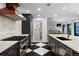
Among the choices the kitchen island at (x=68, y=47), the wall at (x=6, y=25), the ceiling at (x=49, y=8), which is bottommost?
the kitchen island at (x=68, y=47)

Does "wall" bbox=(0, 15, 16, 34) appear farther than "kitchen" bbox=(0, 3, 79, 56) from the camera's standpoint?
Yes

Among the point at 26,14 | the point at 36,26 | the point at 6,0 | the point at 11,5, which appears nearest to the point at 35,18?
the point at 36,26

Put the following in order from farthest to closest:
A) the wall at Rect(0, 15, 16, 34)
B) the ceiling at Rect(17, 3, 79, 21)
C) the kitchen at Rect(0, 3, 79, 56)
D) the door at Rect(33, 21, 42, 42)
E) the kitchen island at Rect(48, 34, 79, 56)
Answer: the door at Rect(33, 21, 42, 42) < the ceiling at Rect(17, 3, 79, 21) < the wall at Rect(0, 15, 16, 34) < the kitchen at Rect(0, 3, 79, 56) < the kitchen island at Rect(48, 34, 79, 56)

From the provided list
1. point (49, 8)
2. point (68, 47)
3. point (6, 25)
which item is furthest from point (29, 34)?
point (68, 47)

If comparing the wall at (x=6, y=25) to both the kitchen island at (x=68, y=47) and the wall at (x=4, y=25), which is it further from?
the kitchen island at (x=68, y=47)

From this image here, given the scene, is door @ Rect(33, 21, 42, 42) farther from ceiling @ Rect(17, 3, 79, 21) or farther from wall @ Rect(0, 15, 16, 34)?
wall @ Rect(0, 15, 16, 34)

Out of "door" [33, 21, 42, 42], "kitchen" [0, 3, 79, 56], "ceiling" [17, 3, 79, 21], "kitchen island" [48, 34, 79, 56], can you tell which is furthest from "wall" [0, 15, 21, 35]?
"door" [33, 21, 42, 42]

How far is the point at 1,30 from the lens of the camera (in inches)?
111

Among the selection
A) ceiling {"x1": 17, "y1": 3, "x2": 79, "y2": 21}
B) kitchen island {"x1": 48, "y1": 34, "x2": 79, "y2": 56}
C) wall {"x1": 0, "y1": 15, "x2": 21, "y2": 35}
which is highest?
ceiling {"x1": 17, "y1": 3, "x2": 79, "y2": 21}

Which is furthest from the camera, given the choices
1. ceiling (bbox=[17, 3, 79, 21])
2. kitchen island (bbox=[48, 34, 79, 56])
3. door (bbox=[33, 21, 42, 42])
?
door (bbox=[33, 21, 42, 42])

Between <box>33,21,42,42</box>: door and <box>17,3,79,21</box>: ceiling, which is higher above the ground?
<box>17,3,79,21</box>: ceiling

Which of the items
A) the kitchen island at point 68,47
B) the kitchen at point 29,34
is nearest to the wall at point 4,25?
the kitchen at point 29,34

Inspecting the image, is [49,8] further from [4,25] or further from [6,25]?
[4,25]

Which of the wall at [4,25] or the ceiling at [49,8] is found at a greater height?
the ceiling at [49,8]
